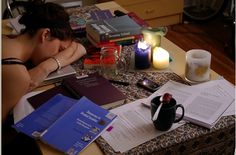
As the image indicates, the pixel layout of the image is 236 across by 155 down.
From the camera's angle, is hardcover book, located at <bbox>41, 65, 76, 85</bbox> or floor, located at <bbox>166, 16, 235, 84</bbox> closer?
hardcover book, located at <bbox>41, 65, 76, 85</bbox>

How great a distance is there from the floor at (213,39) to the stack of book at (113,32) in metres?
1.35

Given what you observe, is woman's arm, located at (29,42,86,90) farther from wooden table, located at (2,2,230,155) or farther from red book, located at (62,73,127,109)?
wooden table, located at (2,2,230,155)

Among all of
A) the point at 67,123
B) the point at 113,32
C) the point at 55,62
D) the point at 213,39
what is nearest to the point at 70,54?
the point at 55,62

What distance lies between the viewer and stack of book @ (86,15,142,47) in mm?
1886

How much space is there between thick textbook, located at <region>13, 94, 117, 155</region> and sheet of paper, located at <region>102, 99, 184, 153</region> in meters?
0.04

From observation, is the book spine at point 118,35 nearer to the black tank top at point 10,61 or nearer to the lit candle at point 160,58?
the lit candle at point 160,58

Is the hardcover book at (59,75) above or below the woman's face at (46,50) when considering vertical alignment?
below

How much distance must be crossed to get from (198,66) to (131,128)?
44cm

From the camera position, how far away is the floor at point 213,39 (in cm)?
325

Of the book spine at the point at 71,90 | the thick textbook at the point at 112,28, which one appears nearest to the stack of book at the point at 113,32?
the thick textbook at the point at 112,28

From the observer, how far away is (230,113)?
56.6 inches

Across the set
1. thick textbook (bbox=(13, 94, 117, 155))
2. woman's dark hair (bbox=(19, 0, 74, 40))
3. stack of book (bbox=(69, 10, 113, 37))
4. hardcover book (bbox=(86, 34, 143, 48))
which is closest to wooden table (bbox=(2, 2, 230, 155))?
thick textbook (bbox=(13, 94, 117, 155))

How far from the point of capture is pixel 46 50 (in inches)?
68.7

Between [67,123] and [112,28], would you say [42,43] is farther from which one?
[67,123]
